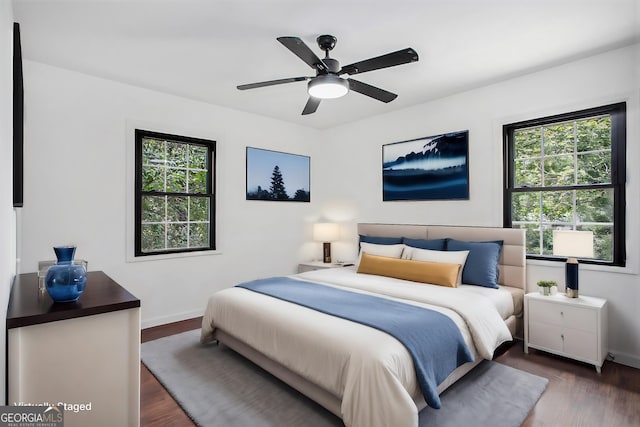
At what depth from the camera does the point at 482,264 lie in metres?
3.32

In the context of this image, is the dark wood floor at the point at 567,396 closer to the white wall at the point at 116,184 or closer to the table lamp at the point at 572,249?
the table lamp at the point at 572,249

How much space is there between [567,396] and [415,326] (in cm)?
128

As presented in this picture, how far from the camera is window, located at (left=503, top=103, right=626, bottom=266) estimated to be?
2990mm

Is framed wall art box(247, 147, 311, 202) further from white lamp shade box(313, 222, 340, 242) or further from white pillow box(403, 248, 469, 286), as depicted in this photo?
white pillow box(403, 248, 469, 286)

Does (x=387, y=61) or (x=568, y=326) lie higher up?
(x=387, y=61)

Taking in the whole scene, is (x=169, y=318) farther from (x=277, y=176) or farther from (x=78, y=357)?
(x=78, y=357)

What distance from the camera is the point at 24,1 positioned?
7.29 feet

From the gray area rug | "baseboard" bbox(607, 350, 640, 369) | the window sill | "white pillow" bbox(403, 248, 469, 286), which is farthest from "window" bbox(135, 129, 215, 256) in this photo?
"baseboard" bbox(607, 350, 640, 369)

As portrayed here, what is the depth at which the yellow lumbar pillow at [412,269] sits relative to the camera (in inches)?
126

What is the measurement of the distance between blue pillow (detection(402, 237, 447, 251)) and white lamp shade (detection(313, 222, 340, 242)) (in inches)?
54.7

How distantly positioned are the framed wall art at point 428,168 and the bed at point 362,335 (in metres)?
0.56

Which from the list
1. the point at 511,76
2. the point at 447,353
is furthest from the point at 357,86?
the point at 447,353

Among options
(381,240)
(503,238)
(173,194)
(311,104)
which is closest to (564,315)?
(503,238)

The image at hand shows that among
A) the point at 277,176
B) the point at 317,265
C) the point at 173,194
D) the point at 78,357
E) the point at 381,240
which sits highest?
the point at 277,176
